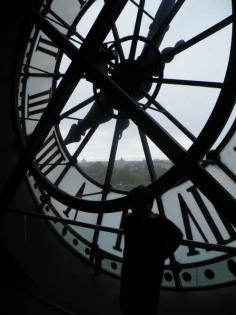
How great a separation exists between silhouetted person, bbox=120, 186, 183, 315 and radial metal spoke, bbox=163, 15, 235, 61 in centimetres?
161

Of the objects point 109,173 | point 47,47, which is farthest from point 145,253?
point 47,47

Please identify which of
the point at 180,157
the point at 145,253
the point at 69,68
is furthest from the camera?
the point at 69,68

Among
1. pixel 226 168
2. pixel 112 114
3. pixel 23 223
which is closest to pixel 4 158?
pixel 23 223

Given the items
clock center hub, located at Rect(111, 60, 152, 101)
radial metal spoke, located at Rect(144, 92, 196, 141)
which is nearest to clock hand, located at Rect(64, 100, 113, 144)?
clock center hub, located at Rect(111, 60, 152, 101)

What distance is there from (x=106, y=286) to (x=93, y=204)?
4.31 feet

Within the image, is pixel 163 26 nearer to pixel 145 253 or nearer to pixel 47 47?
pixel 47 47

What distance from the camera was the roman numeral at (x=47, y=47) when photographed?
3.69 metres

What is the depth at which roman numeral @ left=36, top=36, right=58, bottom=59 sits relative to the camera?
3.69 m

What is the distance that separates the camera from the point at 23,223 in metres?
3.66

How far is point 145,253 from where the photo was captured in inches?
49.8

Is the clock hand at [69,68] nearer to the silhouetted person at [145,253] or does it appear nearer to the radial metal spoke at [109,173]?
the radial metal spoke at [109,173]

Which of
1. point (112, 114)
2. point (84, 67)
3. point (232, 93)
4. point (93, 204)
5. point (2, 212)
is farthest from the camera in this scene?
point (112, 114)

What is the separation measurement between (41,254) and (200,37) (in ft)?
10.2

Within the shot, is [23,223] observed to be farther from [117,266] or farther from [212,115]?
[212,115]
